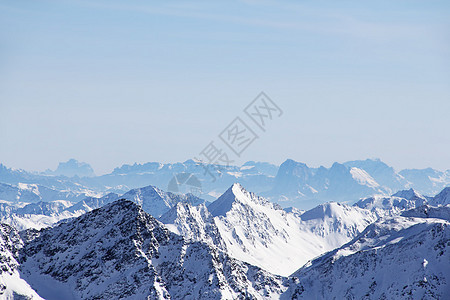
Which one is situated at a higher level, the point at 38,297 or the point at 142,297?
the point at 38,297

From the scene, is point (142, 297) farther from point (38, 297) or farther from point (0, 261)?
point (0, 261)

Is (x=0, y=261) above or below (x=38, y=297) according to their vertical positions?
above

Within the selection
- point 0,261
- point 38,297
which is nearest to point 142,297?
point 38,297

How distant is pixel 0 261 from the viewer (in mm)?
199750

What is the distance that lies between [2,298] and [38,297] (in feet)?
41.0

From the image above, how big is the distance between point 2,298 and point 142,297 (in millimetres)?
43791

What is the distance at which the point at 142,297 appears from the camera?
656 ft

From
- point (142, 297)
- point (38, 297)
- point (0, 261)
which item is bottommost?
point (142, 297)

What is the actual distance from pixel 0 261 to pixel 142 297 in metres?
48.5

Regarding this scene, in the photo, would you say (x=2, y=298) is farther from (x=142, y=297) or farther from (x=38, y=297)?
(x=142, y=297)

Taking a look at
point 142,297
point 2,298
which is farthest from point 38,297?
point 142,297

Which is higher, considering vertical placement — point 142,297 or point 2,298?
point 2,298

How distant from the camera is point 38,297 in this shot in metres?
198

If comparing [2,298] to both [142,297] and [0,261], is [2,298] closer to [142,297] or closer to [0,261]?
[0,261]
